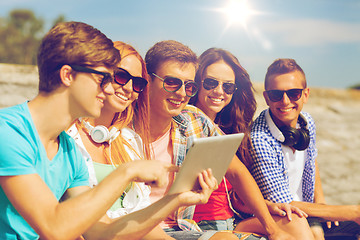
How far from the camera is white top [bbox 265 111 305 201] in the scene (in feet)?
11.7

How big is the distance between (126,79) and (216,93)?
45.8 inches

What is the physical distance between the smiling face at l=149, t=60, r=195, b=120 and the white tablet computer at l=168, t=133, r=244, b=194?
1059mm

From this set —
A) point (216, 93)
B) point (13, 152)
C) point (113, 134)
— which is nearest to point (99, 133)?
point (113, 134)

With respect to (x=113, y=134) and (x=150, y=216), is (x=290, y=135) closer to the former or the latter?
(x=113, y=134)

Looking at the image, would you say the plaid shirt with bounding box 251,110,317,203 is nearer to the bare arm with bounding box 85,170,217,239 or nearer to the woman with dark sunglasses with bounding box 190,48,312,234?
the woman with dark sunglasses with bounding box 190,48,312,234

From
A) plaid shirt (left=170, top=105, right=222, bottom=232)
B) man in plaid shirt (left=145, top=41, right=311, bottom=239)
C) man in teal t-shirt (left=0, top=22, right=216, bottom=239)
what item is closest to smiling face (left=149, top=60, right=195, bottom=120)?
man in plaid shirt (left=145, top=41, right=311, bottom=239)

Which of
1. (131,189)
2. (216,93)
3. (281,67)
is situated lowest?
(131,189)

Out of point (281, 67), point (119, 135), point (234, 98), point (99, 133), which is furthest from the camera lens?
point (234, 98)

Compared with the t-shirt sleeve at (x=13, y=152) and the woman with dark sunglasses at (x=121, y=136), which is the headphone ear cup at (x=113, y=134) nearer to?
the woman with dark sunglasses at (x=121, y=136)

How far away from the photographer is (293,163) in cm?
361

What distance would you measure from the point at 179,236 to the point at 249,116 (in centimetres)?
155

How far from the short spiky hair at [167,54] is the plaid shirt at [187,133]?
Result: 1.48ft

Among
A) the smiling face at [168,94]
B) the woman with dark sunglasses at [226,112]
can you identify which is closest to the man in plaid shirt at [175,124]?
the smiling face at [168,94]

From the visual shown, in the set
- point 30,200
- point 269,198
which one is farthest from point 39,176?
point 269,198
